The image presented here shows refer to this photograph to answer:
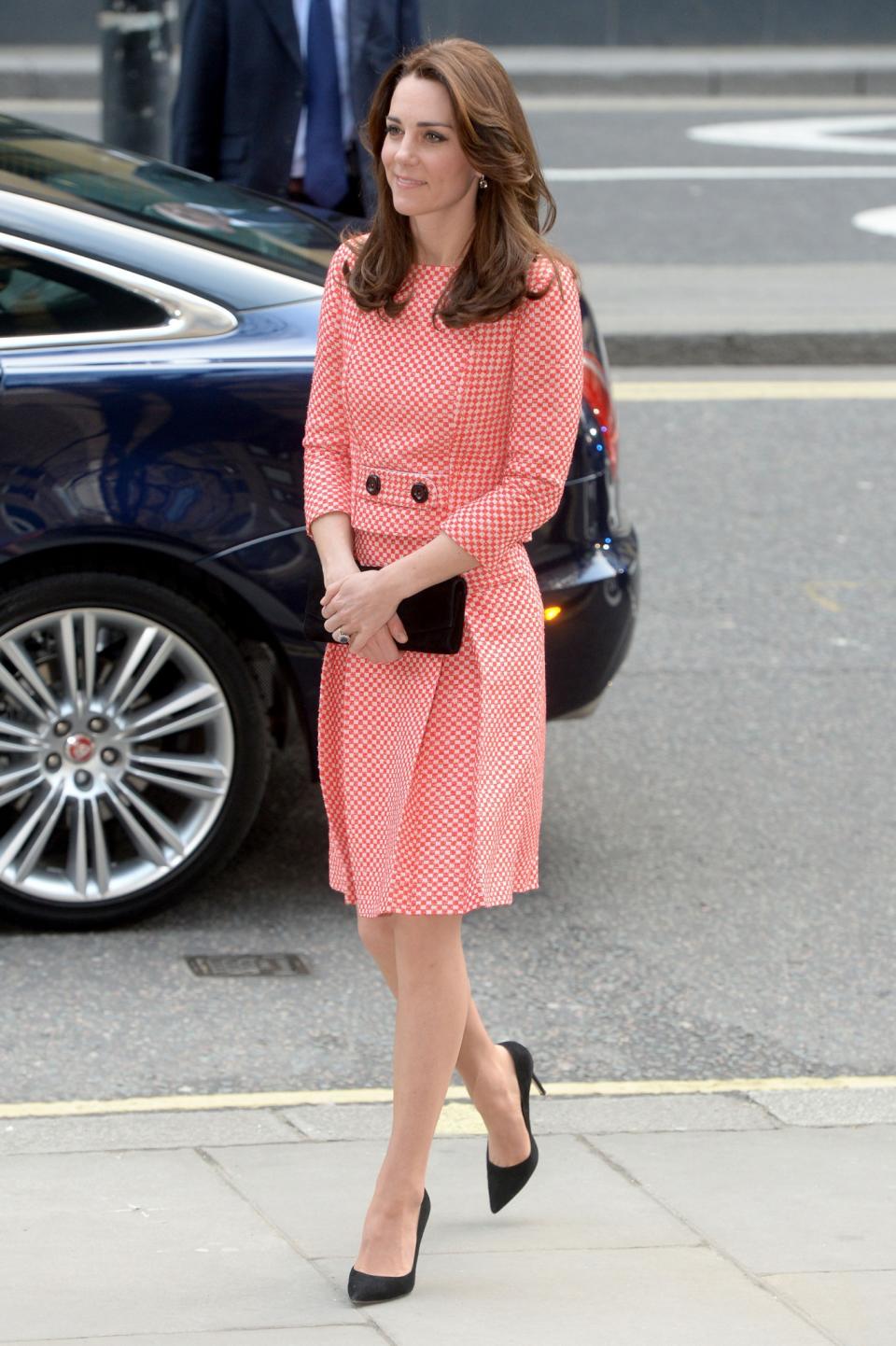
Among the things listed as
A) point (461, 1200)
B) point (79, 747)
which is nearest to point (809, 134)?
point (79, 747)

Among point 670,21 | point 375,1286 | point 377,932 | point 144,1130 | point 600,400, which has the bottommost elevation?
point 144,1130

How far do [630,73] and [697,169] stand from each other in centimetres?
427

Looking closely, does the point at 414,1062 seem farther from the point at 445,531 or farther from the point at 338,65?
the point at 338,65

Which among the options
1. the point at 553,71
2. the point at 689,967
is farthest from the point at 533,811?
the point at 553,71

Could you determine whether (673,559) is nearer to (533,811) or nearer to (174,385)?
(174,385)

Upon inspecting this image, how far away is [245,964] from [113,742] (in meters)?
0.54

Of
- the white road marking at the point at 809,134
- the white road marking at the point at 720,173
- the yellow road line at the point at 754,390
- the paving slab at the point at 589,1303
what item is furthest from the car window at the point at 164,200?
the white road marking at the point at 809,134

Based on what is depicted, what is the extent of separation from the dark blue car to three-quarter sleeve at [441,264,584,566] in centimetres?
139

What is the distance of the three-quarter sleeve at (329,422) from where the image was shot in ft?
10.4

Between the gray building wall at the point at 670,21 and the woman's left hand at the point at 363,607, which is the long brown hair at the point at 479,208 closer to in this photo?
the woman's left hand at the point at 363,607

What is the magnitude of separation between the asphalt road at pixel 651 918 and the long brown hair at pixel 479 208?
1.61 m

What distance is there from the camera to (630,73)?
762 inches

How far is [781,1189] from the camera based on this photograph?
353 centimetres

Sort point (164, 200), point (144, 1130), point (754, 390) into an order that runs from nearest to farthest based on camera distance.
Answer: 1. point (144, 1130)
2. point (164, 200)
3. point (754, 390)
